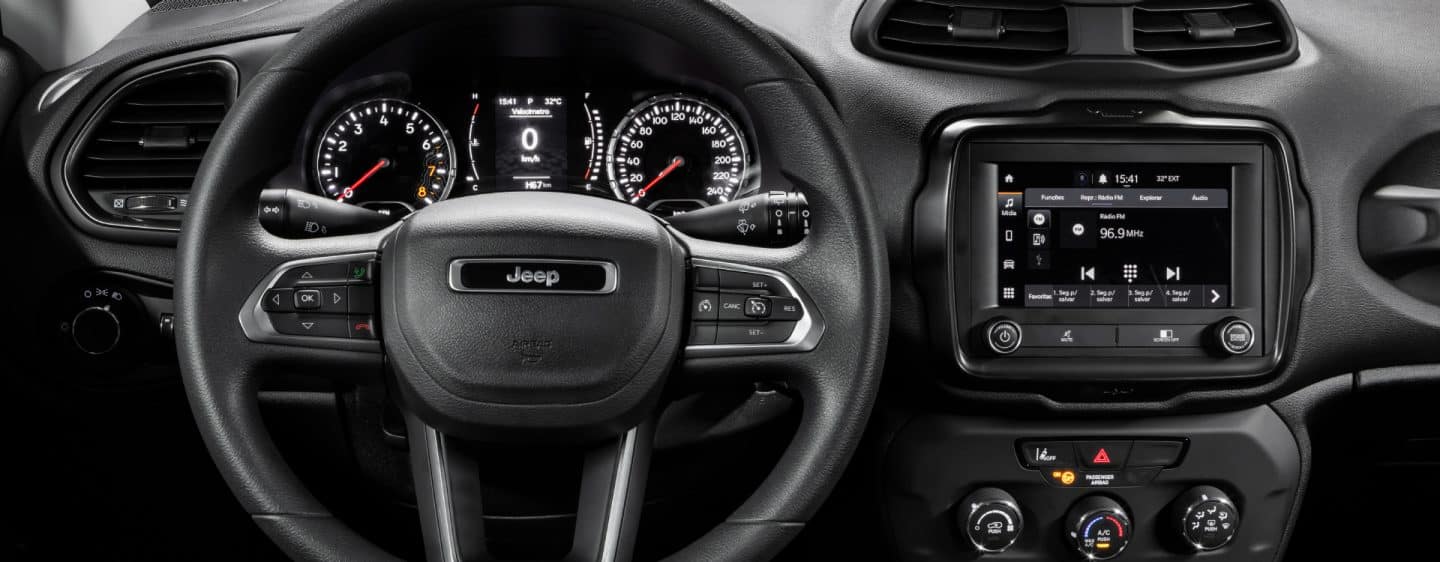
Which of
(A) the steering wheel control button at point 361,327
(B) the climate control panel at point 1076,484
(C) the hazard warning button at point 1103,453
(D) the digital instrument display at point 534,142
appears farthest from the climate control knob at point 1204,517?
(A) the steering wheel control button at point 361,327

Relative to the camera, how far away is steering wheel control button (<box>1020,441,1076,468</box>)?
69.0 inches

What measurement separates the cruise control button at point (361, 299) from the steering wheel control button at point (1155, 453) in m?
1.07

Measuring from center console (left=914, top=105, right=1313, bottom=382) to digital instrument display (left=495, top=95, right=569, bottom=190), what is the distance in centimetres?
53

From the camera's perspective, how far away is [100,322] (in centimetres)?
177

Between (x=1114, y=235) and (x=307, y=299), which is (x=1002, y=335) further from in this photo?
(x=307, y=299)

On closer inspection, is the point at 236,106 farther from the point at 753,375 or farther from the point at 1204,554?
the point at 1204,554

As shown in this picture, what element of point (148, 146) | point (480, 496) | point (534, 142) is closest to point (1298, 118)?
point (534, 142)

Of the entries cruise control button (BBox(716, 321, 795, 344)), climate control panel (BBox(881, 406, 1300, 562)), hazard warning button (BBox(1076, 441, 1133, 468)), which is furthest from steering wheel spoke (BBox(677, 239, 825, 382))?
hazard warning button (BBox(1076, 441, 1133, 468))

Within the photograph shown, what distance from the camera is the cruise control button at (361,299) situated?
1370mm

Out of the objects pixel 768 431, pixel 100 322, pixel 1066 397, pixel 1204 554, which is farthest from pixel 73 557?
pixel 1204 554

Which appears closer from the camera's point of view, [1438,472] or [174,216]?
[174,216]

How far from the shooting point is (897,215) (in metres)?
1.69

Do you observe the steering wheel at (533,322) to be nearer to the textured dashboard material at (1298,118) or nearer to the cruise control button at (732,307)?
the cruise control button at (732,307)

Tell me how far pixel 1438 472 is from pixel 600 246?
4.98 feet
